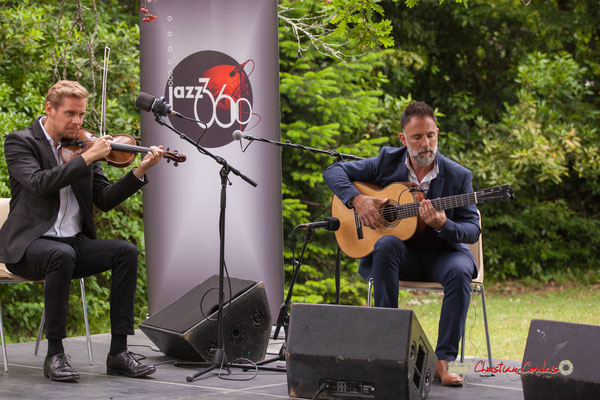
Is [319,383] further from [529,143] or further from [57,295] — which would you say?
[529,143]

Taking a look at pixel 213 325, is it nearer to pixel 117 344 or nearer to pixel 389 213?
pixel 117 344

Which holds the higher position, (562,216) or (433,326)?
(562,216)

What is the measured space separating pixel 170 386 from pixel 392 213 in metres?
1.38

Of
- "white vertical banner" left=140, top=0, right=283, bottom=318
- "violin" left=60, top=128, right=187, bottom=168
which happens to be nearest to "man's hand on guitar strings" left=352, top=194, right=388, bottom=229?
"white vertical banner" left=140, top=0, right=283, bottom=318

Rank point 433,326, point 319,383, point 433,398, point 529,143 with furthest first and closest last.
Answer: point 529,143, point 433,326, point 433,398, point 319,383

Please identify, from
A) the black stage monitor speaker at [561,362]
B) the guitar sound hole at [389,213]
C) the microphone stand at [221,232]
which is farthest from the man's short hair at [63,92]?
the black stage monitor speaker at [561,362]

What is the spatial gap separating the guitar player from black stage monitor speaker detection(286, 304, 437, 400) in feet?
1.70

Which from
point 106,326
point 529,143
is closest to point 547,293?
point 529,143

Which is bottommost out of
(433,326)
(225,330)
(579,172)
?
(433,326)

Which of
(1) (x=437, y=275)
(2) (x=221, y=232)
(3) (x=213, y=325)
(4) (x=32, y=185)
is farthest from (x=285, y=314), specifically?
(4) (x=32, y=185)

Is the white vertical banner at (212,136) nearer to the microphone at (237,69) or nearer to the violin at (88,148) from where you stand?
the microphone at (237,69)

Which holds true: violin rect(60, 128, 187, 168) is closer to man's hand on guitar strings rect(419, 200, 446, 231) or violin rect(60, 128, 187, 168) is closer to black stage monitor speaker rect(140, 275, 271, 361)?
black stage monitor speaker rect(140, 275, 271, 361)

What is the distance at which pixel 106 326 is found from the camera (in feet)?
21.3

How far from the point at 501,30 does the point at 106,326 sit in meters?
7.02
